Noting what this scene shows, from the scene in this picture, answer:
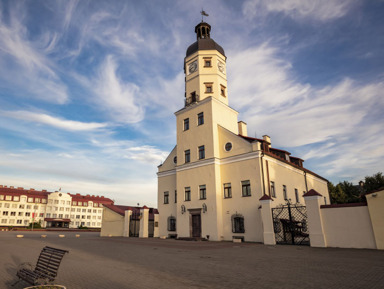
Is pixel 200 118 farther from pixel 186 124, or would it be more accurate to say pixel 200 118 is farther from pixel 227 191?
pixel 227 191

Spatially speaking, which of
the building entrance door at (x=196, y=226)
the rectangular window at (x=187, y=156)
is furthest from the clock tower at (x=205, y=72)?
the building entrance door at (x=196, y=226)

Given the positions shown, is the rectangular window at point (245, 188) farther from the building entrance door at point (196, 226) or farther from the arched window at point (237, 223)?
the building entrance door at point (196, 226)

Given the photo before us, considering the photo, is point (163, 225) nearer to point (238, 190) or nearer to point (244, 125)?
point (238, 190)

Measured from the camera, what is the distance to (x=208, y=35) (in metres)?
32.5

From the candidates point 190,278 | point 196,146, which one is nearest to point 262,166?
point 196,146

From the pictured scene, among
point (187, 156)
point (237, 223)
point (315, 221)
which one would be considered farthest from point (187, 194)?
point (315, 221)

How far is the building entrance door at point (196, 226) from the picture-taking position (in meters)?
25.8

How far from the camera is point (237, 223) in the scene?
2380 cm

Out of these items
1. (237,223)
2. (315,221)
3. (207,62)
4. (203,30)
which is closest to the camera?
(315,221)

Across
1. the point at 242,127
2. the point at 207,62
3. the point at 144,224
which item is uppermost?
the point at 207,62

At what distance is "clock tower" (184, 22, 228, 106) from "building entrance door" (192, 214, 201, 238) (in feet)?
41.0

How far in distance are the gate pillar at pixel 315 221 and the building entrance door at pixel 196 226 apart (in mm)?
11294

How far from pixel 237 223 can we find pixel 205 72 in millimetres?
Answer: 16594

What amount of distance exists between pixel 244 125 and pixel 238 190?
464 inches
